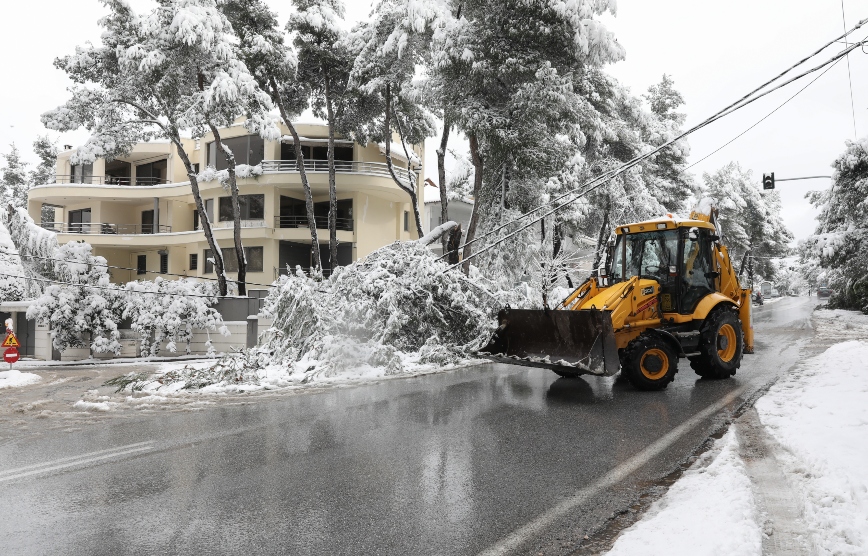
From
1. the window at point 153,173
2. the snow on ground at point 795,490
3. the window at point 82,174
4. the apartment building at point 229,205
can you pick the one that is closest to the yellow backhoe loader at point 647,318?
the snow on ground at point 795,490

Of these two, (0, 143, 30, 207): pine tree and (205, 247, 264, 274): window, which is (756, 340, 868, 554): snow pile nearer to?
(205, 247, 264, 274): window

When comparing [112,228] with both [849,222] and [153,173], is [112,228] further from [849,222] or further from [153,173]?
[849,222]

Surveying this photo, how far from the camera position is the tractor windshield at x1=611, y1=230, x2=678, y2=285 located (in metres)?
10.6

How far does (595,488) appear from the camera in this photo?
5016 millimetres

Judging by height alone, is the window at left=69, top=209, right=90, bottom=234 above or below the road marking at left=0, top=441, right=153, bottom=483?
above

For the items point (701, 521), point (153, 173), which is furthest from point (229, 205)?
point (701, 521)

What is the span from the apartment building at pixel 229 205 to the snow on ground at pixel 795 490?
999 inches

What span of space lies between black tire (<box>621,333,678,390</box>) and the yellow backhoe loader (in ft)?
0.05

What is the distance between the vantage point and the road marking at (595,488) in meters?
3.95

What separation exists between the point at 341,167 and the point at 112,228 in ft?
55.7

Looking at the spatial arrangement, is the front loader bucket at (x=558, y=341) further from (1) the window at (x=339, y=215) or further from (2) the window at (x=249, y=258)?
(2) the window at (x=249, y=258)

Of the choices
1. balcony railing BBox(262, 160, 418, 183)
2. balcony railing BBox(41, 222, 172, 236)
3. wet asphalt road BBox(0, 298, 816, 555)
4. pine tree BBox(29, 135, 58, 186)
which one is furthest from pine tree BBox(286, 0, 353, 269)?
pine tree BBox(29, 135, 58, 186)

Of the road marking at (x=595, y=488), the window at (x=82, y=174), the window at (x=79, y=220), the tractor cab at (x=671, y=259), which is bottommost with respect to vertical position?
the road marking at (x=595, y=488)

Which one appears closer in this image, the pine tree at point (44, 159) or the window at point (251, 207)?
the window at point (251, 207)
